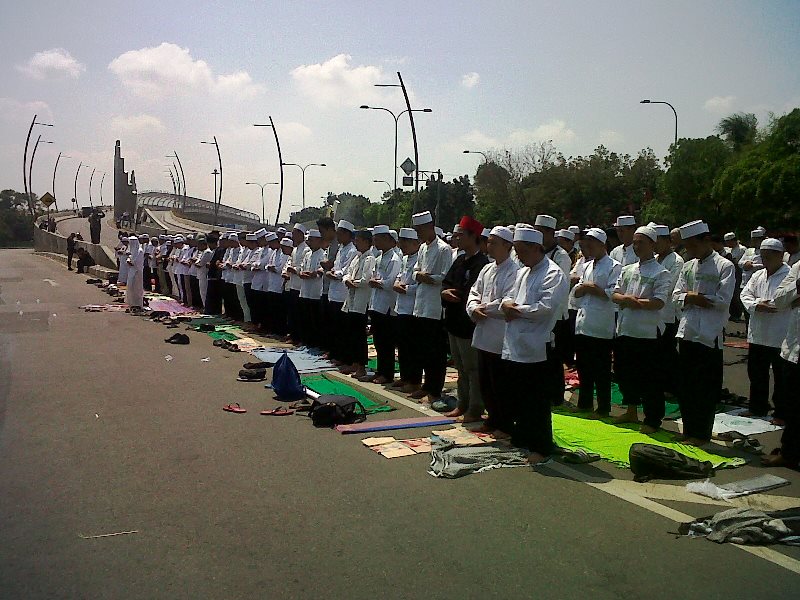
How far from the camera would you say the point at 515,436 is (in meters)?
7.17

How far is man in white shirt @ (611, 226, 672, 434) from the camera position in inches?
310

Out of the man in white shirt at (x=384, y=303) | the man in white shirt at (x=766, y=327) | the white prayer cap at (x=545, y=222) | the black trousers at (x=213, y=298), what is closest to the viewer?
the man in white shirt at (x=766, y=327)

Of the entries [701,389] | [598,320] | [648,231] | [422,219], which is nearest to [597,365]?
[598,320]

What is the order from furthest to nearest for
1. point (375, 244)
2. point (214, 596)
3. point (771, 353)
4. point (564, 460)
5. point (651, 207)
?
1. point (651, 207)
2. point (375, 244)
3. point (771, 353)
4. point (564, 460)
5. point (214, 596)

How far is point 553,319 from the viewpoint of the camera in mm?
6961

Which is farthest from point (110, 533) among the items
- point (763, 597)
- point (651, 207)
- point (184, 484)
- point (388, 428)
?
point (651, 207)

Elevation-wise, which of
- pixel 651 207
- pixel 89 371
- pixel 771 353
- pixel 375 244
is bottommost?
pixel 89 371

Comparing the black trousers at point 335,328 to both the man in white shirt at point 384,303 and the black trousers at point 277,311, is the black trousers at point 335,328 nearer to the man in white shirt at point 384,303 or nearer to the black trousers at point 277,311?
the man in white shirt at point 384,303

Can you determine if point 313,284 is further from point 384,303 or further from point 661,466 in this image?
point 661,466

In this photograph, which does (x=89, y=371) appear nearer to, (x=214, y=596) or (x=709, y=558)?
(x=214, y=596)

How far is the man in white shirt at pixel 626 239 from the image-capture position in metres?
9.63

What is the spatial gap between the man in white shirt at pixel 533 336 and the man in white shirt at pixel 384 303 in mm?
3687

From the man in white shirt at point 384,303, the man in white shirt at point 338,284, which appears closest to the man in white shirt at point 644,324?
the man in white shirt at point 384,303

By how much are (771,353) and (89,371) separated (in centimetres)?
917
